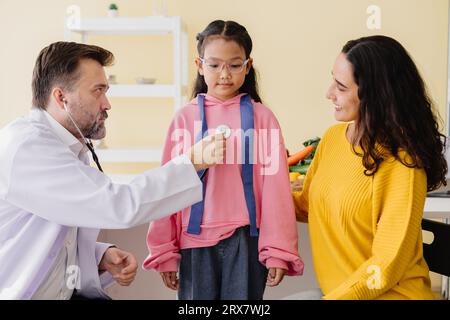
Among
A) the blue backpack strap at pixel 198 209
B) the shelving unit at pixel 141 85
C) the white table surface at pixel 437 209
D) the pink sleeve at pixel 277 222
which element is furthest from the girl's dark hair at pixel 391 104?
the shelving unit at pixel 141 85

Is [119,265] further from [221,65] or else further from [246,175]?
[221,65]

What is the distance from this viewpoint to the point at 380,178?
1155 mm

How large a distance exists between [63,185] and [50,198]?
0.12ft

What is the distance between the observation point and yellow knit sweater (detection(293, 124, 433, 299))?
1.12 m

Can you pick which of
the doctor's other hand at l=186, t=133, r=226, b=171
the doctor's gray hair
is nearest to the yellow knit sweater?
the doctor's other hand at l=186, t=133, r=226, b=171

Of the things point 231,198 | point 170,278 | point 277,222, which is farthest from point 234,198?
point 170,278

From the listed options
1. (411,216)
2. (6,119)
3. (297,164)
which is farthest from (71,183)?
(6,119)

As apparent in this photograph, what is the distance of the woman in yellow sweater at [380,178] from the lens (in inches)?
44.3

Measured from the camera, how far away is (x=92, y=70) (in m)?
1.35

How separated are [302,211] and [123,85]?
98.8 inches

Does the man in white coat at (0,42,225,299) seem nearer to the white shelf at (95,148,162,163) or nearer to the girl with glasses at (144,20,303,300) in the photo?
the girl with glasses at (144,20,303,300)

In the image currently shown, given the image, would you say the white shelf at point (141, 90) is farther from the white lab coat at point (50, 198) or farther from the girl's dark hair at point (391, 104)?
the girl's dark hair at point (391, 104)

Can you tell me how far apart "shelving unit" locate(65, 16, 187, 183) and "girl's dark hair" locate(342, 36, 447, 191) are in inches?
103
